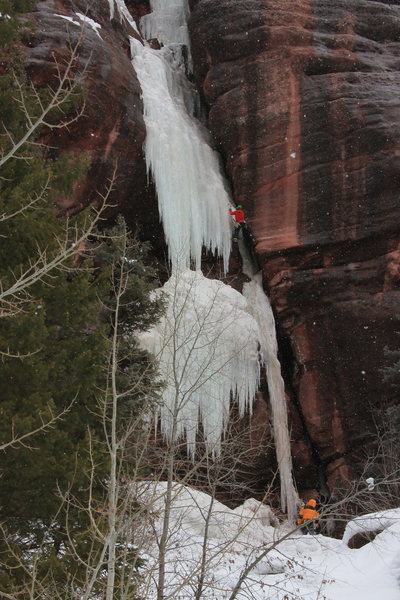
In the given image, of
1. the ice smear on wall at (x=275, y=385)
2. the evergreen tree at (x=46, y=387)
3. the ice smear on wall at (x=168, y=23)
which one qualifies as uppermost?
the ice smear on wall at (x=168, y=23)

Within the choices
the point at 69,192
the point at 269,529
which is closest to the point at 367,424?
the point at 269,529

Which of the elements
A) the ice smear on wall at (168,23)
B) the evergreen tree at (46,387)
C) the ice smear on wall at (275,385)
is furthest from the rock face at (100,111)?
the evergreen tree at (46,387)

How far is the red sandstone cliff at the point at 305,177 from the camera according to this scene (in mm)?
13867

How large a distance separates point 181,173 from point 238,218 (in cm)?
163

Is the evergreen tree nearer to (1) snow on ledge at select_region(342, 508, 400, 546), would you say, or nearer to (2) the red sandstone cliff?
(1) snow on ledge at select_region(342, 508, 400, 546)

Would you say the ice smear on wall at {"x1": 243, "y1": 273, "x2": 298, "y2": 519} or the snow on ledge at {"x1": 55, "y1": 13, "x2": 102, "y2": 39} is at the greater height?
the snow on ledge at {"x1": 55, "y1": 13, "x2": 102, "y2": 39}

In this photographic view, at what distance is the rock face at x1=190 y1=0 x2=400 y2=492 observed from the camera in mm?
14102

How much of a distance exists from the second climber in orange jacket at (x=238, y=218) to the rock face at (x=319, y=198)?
0.22m

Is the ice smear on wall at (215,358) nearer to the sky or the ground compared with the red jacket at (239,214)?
nearer to the ground

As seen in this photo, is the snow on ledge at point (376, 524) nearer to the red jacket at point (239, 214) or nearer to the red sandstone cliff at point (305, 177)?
the red sandstone cliff at point (305, 177)

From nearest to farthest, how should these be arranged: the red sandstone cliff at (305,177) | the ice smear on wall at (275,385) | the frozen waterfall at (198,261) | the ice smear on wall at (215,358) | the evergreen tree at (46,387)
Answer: the evergreen tree at (46,387)
the ice smear on wall at (215,358)
the frozen waterfall at (198,261)
the ice smear on wall at (275,385)
the red sandstone cliff at (305,177)

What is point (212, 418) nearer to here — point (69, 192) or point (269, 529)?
point (269, 529)

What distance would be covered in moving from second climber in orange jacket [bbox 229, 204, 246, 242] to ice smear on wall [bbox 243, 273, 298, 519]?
1113 mm

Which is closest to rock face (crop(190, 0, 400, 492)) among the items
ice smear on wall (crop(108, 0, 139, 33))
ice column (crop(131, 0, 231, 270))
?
ice column (crop(131, 0, 231, 270))
